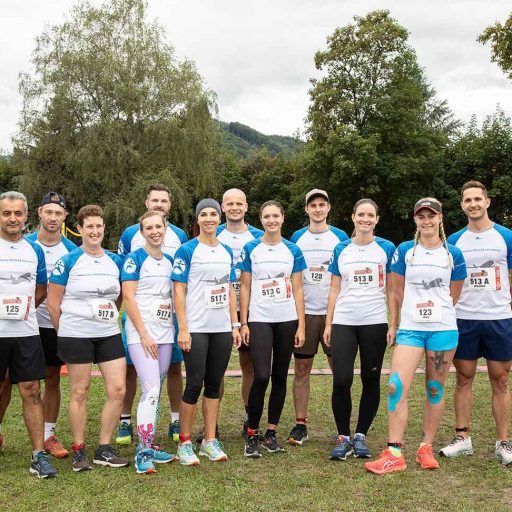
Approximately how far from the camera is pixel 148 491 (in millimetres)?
3908

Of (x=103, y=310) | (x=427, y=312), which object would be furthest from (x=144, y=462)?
(x=427, y=312)

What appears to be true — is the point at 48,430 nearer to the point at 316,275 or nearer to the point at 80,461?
the point at 80,461

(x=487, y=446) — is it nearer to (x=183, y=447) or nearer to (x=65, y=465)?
(x=183, y=447)

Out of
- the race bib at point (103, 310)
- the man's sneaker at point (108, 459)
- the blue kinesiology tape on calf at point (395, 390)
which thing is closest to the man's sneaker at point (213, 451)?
the man's sneaker at point (108, 459)

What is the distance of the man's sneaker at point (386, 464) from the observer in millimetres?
4301

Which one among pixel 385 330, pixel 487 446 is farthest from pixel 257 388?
pixel 487 446

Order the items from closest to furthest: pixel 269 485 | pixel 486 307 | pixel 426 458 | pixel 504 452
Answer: pixel 269 485
pixel 426 458
pixel 504 452
pixel 486 307

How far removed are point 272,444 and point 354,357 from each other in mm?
974

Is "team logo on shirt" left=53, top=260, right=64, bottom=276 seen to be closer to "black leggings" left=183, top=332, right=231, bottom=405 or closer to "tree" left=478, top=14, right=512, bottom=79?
"black leggings" left=183, top=332, right=231, bottom=405

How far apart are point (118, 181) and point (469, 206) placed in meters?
25.7

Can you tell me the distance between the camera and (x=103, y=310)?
4.30 metres

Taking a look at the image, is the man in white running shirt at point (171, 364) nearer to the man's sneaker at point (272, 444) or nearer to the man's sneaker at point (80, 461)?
the man's sneaker at point (80, 461)

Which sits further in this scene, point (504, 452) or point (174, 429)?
point (174, 429)

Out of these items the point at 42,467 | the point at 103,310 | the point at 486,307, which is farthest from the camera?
the point at 486,307
